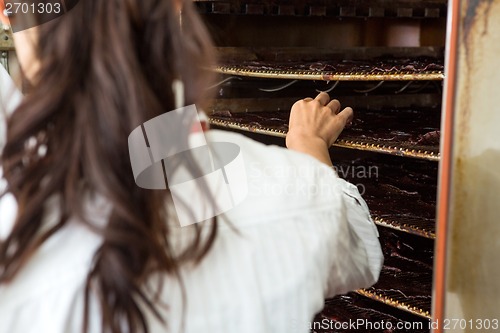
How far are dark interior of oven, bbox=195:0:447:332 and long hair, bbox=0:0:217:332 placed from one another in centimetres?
88

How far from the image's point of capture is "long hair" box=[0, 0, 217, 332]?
0.67 metres

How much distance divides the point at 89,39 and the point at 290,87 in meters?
1.62

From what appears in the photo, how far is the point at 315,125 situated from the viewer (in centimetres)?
144

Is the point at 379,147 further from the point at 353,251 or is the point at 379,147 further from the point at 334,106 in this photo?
the point at 353,251

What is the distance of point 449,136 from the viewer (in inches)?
44.4

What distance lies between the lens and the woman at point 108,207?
67 centimetres

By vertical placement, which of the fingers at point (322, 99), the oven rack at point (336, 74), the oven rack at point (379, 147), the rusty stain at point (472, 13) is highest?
the rusty stain at point (472, 13)

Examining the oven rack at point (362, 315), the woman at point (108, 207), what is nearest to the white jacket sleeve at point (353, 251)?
the woman at point (108, 207)

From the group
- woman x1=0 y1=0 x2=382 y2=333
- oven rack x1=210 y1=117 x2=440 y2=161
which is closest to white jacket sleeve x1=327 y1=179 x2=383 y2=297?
woman x1=0 y1=0 x2=382 y2=333

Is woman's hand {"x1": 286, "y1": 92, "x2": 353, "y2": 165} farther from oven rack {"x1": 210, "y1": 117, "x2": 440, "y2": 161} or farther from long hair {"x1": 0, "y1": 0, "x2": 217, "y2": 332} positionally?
long hair {"x1": 0, "y1": 0, "x2": 217, "y2": 332}

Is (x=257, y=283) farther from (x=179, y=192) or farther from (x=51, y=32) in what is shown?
A: (x=51, y=32)

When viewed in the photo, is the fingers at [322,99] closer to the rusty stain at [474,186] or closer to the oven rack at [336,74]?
the oven rack at [336,74]

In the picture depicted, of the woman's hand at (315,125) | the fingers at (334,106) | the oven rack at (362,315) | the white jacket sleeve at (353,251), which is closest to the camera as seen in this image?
the white jacket sleeve at (353,251)

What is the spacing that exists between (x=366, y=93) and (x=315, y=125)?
0.94 m
